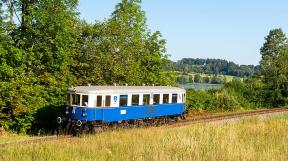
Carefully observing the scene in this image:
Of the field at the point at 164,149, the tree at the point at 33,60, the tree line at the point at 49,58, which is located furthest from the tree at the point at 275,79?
the field at the point at 164,149

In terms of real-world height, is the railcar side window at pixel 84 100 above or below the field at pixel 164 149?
above

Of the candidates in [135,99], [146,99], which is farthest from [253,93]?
[135,99]

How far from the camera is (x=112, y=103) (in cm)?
2280

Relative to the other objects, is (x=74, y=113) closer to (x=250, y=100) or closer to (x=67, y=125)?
(x=67, y=125)

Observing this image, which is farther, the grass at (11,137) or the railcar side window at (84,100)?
the railcar side window at (84,100)

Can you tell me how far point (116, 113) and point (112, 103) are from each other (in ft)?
2.06

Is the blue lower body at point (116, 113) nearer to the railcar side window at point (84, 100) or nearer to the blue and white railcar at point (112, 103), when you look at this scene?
the blue and white railcar at point (112, 103)

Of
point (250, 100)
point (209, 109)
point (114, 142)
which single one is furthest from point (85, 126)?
point (250, 100)

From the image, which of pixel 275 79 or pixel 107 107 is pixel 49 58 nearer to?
pixel 107 107

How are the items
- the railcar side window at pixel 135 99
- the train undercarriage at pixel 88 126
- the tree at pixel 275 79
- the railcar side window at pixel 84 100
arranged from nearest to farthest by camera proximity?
the train undercarriage at pixel 88 126, the railcar side window at pixel 84 100, the railcar side window at pixel 135 99, the tree at pixel 275 79

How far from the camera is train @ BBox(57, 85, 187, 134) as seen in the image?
72.7 feet

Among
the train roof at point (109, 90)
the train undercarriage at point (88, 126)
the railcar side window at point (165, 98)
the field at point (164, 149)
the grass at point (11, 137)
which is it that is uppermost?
the train roof at point (109, 90)

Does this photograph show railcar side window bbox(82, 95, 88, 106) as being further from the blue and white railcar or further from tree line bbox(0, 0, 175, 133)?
tree line bbox(0, 0, 175, 133)

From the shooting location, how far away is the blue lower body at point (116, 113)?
72.6ft
